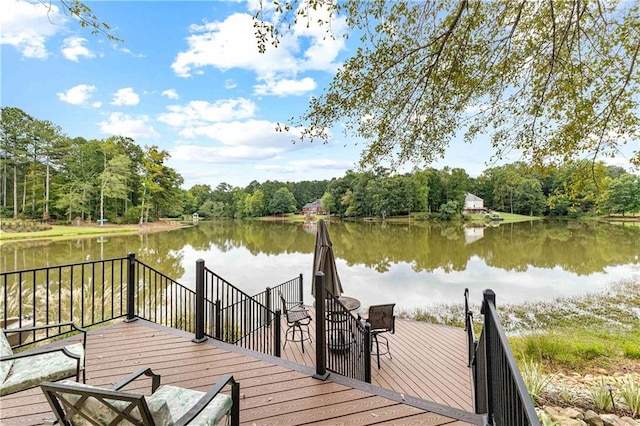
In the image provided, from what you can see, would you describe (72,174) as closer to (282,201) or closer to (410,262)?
(410,262)


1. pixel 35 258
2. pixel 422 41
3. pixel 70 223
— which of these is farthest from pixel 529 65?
pixel 70 223

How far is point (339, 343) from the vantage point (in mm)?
4395

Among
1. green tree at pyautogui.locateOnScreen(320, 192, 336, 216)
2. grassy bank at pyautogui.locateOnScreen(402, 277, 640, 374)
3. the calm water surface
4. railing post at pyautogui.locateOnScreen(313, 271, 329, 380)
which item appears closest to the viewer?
railing post at pyautogui.locateOnScreen(313, 271, 329, 380)

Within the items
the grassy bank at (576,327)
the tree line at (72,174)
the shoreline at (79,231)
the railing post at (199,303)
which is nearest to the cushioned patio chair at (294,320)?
the railing post at (199,303)

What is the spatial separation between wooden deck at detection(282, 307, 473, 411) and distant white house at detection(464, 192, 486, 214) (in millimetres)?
45774

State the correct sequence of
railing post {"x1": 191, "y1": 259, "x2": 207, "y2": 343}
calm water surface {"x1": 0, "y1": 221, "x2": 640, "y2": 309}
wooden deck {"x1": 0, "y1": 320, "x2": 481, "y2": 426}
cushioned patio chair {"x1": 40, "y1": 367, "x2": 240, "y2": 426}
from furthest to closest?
calm water surface {"x1": 0, "y1": 221, "x2": 640, "y2": 309} → railing post {"x1": 191, "y1": 259, "x2": 207, "y2": 343} → wooden deck {"x1": 0, "y1": 320, "x2": 481, "y2": 426} → cushioned patio chair {"x1": 40, "y1": 367, "x2": 240, "y2": 426}

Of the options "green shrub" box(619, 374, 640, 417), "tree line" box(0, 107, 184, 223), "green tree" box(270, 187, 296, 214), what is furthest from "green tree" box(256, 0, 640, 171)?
"green tree" box(270, 187, 296, 214)

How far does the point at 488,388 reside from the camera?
176 centimetres

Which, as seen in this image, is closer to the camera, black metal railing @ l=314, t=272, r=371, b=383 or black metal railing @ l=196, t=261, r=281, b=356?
black metal railing @ l=314, t=272, r=371, b=383

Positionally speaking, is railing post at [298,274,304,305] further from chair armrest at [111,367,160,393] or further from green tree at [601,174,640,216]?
green tree at [601,174,640,216]

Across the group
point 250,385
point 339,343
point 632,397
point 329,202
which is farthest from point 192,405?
point 329,202

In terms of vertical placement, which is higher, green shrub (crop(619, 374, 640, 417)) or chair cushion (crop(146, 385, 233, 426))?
chair cushion (crop(146, 385, 233, 426))

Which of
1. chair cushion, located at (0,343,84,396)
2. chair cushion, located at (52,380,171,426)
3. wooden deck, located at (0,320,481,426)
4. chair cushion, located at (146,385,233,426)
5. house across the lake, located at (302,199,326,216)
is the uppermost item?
house across the lake, located at (302,199,326,216)

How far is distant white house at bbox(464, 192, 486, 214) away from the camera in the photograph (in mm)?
46781
